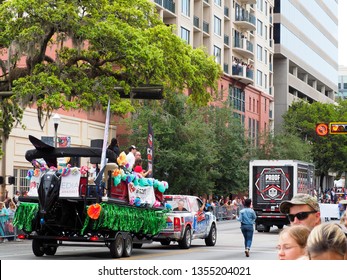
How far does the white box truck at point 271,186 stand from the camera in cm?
4019

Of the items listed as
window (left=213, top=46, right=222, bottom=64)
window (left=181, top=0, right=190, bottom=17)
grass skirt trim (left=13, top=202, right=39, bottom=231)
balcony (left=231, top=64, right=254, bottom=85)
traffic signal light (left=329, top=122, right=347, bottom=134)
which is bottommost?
grass skirt trim (left=13, top=202, right=39, bottom=231)

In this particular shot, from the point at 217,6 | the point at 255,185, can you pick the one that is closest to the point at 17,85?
the point at 255,185

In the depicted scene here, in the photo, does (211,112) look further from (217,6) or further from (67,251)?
(67,251)

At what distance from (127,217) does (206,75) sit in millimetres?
13018

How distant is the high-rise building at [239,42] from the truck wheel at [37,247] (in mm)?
42044

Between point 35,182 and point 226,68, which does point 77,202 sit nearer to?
point 35,182

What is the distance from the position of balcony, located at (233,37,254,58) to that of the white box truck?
41169mm

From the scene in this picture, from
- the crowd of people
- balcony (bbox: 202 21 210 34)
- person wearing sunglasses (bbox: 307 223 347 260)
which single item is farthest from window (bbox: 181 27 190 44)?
person wearing sunglasses (bbox: 307 223 347 260)

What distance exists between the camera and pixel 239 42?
82250 millimetres

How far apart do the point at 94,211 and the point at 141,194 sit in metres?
2.76

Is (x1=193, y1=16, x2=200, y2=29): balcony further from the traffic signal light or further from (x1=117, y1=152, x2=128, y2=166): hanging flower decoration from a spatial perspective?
(x1=117, y1=152, x2=128, y2=166): hanging flower decoration

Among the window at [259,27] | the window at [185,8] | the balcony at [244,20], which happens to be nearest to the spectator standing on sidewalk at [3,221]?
the window at [185,8]

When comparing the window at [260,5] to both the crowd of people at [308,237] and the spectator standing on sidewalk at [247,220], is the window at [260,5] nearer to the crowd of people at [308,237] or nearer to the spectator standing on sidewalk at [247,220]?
the spectator standing on sidewalk at [247,220]

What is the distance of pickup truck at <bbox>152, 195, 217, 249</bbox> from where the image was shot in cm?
2625
